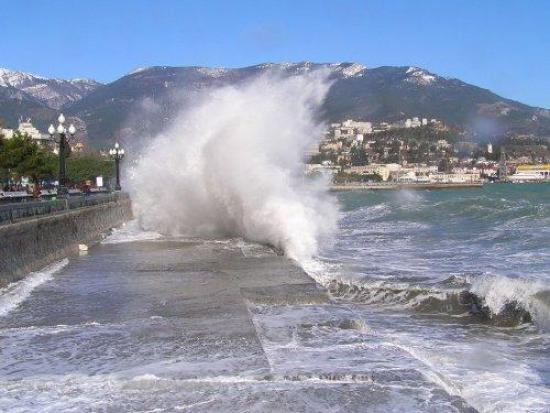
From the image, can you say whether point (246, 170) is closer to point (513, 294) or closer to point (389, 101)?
point (513, 294)

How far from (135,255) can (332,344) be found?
10.0 m

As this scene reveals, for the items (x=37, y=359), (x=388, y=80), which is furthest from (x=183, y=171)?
(x=388, y=80)

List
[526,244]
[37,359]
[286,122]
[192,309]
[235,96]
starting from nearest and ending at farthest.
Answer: [37,359] → [192,309] → [526,244] → [286,122] → [235,96]

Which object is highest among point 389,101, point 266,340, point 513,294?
point 389,101

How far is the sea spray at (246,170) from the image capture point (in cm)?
1941

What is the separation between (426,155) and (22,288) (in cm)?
13445

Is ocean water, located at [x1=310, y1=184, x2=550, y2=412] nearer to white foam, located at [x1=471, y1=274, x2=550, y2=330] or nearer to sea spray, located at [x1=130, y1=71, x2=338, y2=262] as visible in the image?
white foam, located at [x1=471, y1=274, x2=550, y2=330]

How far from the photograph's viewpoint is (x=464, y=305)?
35.0ft

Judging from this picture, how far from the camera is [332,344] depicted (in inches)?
279

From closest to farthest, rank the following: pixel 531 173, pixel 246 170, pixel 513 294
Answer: pixel 513 294, pixel 246 170, pixel 531 173

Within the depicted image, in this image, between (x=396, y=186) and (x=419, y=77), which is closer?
(x=396, y=186)

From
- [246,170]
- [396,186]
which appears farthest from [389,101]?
[246,170]

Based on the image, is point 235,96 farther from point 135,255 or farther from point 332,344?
point 332,344

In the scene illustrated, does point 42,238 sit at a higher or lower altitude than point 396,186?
higher
